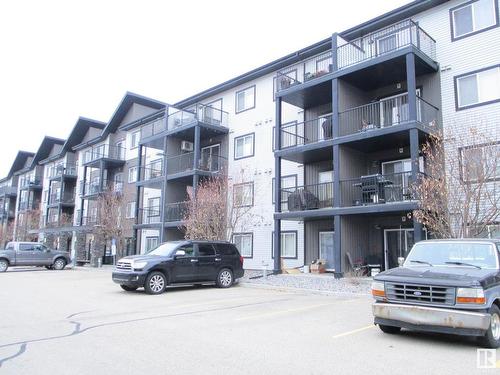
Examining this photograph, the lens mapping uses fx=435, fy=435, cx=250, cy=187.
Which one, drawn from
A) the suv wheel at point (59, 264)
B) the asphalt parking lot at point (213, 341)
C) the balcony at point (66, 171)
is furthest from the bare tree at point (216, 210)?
Result: the balcony at point (66, 171)

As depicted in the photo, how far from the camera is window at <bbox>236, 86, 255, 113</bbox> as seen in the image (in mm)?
26375

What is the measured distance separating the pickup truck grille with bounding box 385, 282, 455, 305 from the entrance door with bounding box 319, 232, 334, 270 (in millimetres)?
13619

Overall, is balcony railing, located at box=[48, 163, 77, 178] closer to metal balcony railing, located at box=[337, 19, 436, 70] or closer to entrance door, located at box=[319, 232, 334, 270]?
entrance door, located at box=[319, 232, 334, 270]

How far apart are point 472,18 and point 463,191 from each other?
8290 millimetres

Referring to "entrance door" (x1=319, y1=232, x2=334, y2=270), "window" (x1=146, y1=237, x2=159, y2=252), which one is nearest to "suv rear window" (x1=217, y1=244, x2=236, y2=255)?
"entrance door" (x1=319, y1=232, x2=334, y2=270)

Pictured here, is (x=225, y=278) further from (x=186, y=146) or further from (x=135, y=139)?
(x=135, y=139)

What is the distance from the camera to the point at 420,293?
6.89m

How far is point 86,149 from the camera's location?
43969 millimetres

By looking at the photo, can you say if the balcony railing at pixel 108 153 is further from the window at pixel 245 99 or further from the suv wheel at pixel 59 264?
the window at pixel 245 99

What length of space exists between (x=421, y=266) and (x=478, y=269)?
0.93 m

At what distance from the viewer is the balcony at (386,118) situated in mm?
16733

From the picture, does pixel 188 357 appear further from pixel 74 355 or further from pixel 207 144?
pixel 207 144

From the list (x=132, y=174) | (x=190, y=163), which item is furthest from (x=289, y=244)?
(x=132, y=174)

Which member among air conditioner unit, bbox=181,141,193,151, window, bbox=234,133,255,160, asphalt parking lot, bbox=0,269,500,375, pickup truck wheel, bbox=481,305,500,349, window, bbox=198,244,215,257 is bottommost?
asphalt parking lot, bbox=0,269,500,375
